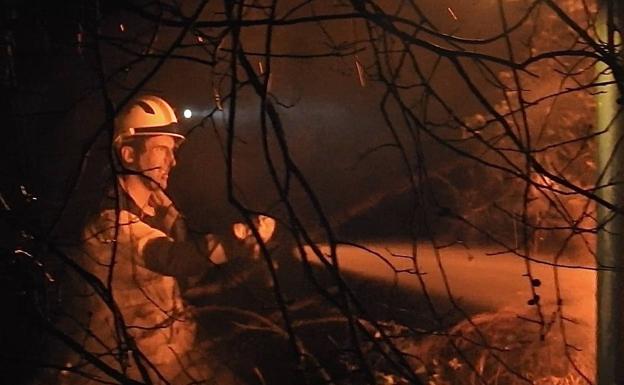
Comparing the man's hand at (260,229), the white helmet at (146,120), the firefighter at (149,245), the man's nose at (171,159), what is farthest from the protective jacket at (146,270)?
the white helmet at (146,120)

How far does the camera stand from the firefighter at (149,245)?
4.16 m

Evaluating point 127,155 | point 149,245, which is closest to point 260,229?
point 149,245

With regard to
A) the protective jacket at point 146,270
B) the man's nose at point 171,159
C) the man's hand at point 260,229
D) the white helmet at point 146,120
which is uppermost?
the white helmet at point 146,120

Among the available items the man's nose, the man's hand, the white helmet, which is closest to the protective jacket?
the man's hand

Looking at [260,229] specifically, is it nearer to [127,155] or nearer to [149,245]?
[149,245]

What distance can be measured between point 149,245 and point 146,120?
64 centimetres

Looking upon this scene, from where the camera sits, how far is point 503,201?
460 cm

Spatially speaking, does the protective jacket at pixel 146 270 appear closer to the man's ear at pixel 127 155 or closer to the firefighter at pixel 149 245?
the firefighter at pixel 149 245

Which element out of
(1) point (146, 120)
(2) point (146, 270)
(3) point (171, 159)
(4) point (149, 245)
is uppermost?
(1) point (146, 120)

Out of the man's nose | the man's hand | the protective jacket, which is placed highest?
the man's nose

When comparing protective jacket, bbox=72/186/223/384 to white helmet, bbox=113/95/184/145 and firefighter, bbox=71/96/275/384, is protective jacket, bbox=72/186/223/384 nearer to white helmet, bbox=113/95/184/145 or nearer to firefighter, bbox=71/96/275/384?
firefighter, bbox=71/96/275/384

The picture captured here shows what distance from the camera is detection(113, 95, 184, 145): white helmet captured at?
14.0 ft

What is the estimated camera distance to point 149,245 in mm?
4230

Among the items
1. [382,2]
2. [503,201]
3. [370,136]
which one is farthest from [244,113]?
[503,201]
